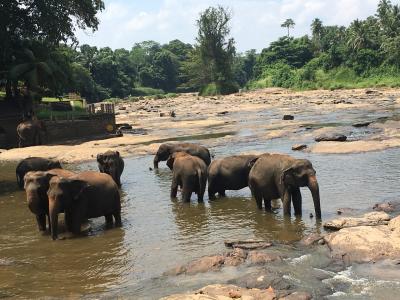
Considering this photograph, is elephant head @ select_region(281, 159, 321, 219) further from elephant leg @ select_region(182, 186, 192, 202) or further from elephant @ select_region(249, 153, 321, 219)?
elephant leg @ select_region(182, 186, 192, 202)

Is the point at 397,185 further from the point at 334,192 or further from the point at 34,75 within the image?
the point at 34,75

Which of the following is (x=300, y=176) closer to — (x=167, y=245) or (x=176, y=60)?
(x=167, y=245)

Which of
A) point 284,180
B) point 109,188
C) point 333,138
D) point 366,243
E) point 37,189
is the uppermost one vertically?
point 37,189

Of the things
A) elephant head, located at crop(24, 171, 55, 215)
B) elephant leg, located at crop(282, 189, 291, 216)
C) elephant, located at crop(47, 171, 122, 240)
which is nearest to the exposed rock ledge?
elephant, located at crop(47, 171, 122, 240)

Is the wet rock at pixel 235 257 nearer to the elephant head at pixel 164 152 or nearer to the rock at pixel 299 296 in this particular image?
the rock at pixel 299 296

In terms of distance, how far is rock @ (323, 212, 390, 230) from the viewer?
1088cm

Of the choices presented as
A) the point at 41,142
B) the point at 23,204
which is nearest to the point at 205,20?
the point at 41,142

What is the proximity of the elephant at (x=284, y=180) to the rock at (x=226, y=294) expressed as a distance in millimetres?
4472

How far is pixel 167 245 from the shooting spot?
1109 centimetres

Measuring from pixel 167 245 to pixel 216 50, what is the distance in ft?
288

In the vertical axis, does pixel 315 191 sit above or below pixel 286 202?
above

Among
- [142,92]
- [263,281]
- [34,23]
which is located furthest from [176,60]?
[263,281]

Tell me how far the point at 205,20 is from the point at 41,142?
6874cm

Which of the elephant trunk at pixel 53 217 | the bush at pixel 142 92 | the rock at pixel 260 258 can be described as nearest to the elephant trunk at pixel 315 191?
the rock at pixel 260 258
